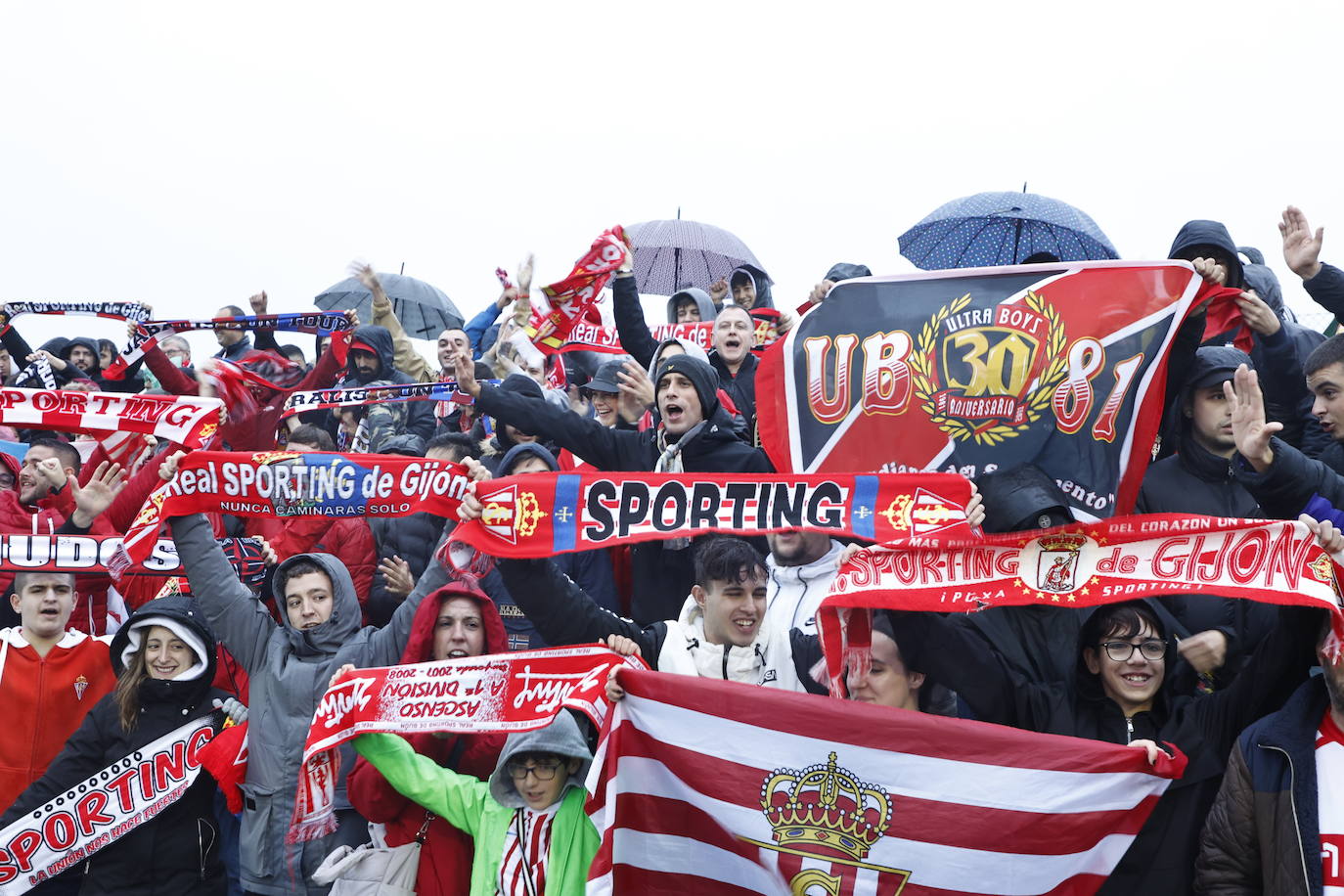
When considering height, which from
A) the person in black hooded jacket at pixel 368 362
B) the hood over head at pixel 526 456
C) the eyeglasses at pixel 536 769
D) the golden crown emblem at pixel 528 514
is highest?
the person in black hooded jacket at pixel 368 362

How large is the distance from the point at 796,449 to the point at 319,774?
7.77 ft

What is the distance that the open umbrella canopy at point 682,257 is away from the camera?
1245 centimetres

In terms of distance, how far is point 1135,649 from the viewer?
4.32 meters

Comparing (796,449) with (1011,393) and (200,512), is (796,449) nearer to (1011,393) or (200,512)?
(1011,393)

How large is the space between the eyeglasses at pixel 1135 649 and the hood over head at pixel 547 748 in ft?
6.28

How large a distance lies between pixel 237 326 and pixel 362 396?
210 cm

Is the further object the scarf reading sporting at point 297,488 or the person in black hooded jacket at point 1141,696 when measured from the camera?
the scarf reading sporting at point 297,488

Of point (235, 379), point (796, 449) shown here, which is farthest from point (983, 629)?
point (235, 379)

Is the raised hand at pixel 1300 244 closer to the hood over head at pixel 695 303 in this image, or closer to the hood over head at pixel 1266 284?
the hood over head at pixel 1266 284

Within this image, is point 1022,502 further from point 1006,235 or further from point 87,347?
point 87,347

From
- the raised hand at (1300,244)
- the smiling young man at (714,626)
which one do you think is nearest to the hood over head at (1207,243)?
the raised hand at (1300,244)

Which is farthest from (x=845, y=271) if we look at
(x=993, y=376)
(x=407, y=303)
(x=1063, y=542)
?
(x=407, y=303)

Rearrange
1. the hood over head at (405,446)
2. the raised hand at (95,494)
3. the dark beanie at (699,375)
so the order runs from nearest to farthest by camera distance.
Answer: the dark beanie at (699,375)
the raised hand at (95,494)
the hood over head at (405,446)

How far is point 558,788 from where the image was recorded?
16.0 ft
